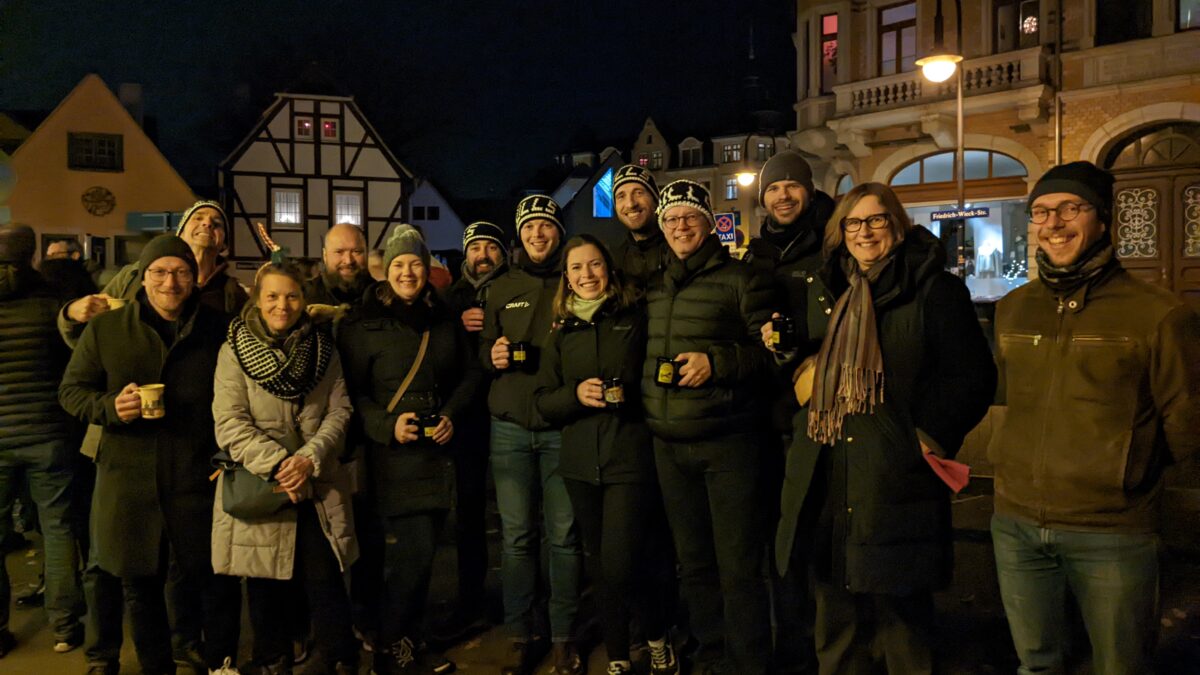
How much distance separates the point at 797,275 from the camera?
5.09 metres

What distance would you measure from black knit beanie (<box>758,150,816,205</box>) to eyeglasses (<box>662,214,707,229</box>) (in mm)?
605

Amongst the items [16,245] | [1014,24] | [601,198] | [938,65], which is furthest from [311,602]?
[601,198]

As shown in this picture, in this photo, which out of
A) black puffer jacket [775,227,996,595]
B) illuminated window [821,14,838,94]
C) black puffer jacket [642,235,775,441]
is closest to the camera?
black puffer jacket [775,227,996,595]

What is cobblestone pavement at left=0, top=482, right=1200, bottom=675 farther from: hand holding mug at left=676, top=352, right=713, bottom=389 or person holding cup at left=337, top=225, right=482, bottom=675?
hand holding mug at left=676, top=352, right=713, bottom=389

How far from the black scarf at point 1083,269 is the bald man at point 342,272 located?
3.89 metres

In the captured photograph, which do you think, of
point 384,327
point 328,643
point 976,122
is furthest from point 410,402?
point 976,122

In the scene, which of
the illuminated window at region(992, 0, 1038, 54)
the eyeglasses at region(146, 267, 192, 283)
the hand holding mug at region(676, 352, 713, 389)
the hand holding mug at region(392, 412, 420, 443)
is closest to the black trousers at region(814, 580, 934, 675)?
the hand holding mug at region(676, 352, 713, 389)

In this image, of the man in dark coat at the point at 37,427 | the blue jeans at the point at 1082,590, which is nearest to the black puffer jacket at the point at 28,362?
the man in dark coat at the point at 37,427

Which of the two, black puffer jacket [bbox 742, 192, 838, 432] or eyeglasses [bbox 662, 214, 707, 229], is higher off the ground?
eyeglasses [bbox 662, 214, 707, 229]

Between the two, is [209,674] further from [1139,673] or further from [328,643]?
[1139,673]

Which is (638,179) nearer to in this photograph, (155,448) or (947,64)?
(155,448)

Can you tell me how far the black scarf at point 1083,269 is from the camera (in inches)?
140

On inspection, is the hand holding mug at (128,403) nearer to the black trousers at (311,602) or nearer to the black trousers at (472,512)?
the black trousers at (311,602)

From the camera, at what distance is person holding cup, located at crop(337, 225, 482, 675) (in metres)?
5.33
